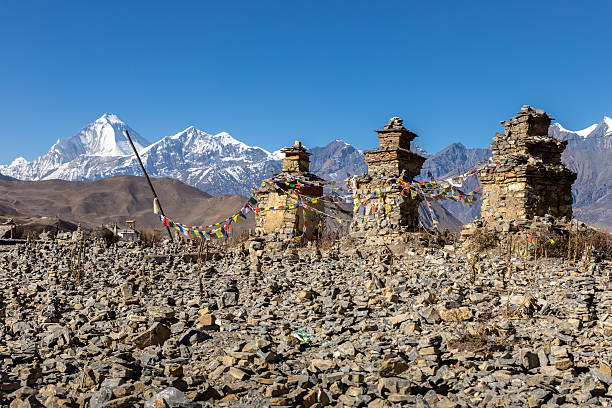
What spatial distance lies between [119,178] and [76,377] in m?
116

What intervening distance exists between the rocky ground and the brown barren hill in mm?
78061

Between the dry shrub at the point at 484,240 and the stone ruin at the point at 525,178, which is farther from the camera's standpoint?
the stone ruin at the point at 525,178

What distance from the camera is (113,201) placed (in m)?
103

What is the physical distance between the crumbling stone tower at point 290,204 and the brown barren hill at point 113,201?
70.5 metres

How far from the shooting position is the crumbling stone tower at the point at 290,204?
17250mm

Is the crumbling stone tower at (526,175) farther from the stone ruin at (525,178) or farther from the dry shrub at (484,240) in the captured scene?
the dry shrub at (484,240)

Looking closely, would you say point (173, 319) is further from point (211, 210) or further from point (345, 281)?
point (211, 210)

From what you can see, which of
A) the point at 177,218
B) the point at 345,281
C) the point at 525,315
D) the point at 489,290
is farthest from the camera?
the point at 177,218

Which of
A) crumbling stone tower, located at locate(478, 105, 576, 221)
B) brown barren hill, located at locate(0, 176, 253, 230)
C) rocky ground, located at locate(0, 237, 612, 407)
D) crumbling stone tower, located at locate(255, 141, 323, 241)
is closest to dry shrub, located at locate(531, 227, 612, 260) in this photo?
rocky ground, located at locate(0, 237, 612, 407)

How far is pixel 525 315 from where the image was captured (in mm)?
7410

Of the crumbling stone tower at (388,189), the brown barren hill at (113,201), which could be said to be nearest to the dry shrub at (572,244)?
the crumbling stone tower at (388,189)

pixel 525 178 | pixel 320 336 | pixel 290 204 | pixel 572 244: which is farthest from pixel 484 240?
pixel 290 204

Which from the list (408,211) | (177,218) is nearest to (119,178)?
(177,218)

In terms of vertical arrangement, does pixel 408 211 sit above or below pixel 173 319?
above
